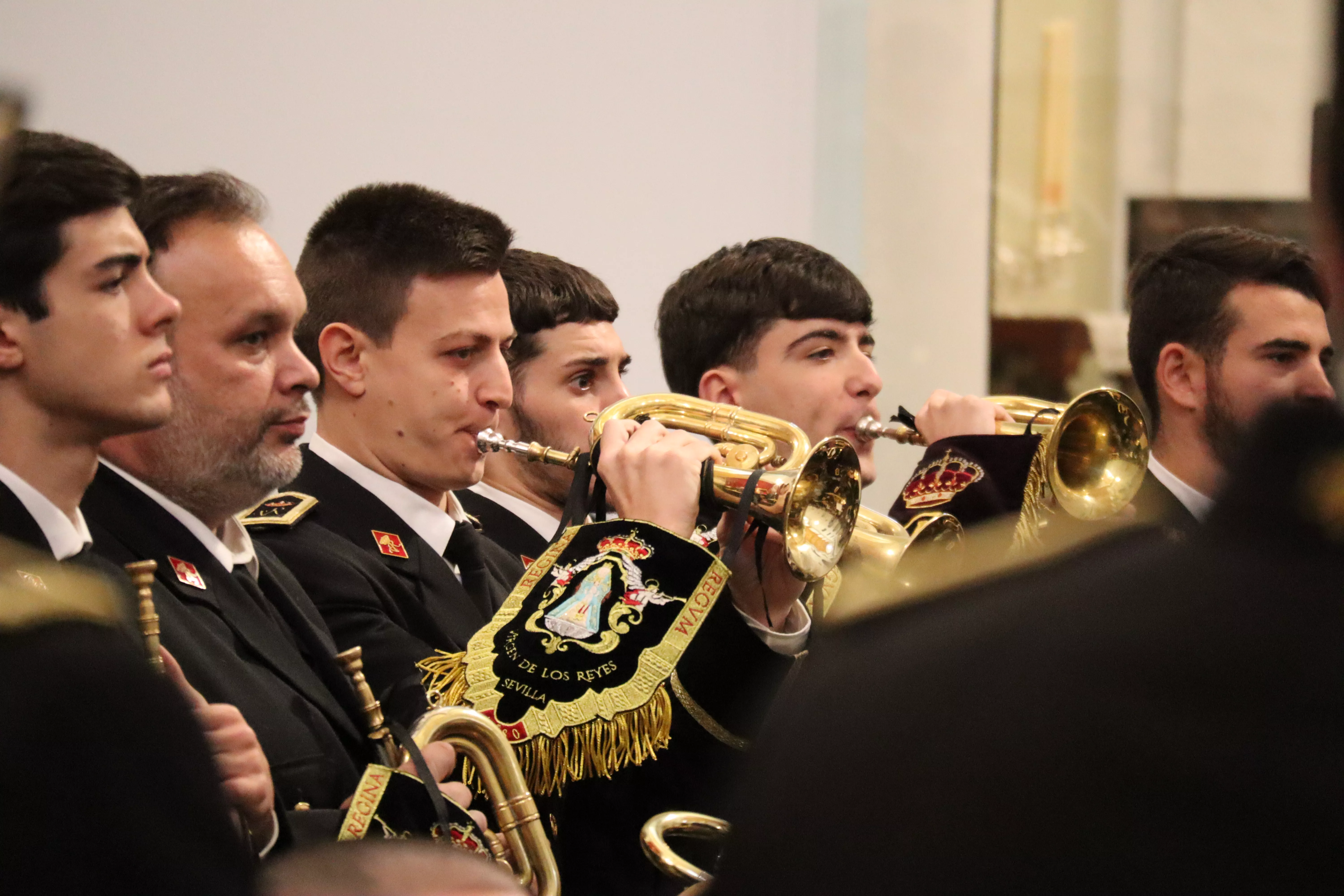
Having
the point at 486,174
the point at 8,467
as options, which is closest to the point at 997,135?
the point at 486,174

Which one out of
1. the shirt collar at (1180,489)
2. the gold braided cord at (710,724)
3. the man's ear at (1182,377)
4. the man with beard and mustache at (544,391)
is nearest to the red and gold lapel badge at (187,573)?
the gold braided cord at (710,724)

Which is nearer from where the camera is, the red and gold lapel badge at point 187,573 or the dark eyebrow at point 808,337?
the red and gold lapel badge at point 187,573

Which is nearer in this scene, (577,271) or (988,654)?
(988,654)

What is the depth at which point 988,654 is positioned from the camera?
670mm

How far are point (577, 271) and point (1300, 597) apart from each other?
10.2 ft

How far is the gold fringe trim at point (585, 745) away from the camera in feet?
7.30

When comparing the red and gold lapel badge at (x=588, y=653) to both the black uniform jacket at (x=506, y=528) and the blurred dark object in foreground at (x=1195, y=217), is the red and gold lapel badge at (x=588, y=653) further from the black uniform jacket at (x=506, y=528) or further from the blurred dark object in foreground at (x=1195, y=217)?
the blurred dark object in foreground at (x=1195, y=217)

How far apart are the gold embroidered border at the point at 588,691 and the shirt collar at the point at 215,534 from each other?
14.2 inches

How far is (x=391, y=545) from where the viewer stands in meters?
2.73

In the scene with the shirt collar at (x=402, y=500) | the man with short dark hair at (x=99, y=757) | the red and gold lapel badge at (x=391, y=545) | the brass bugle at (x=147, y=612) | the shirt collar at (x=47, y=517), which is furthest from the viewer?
the shirt collar at (x=402, y=500)

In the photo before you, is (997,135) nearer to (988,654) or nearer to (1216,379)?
(1216,379)

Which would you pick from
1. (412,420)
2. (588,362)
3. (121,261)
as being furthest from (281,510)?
(588,362)

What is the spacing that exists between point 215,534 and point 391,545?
0.50 meters

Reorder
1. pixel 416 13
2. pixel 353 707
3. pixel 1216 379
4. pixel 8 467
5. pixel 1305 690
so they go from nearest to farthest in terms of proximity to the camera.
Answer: pixel 1305 690 → pixel 8 467 → pixel 353 707 → pixel 1216 379 → pixel 416 13
